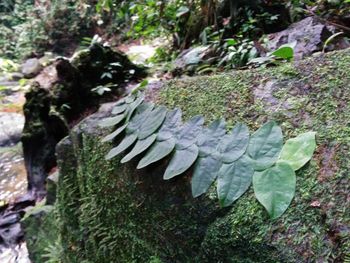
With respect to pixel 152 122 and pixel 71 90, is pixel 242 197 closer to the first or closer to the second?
pixel 152 122

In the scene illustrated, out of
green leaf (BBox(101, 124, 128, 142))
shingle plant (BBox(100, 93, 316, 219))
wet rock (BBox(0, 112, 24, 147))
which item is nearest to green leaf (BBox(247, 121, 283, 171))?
shingle plant (BBox(100, 93, 316, 219))

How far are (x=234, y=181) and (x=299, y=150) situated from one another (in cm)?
18

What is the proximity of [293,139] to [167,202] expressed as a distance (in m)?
0.47

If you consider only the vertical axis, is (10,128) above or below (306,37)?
below

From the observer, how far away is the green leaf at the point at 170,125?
122 centimetres

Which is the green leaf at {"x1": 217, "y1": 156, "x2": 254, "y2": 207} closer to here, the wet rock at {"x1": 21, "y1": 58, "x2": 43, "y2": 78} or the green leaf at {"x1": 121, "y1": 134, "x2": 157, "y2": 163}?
the green leaf at {"x1": 121, "y1": 134, "x2": 157, "y2": 163}

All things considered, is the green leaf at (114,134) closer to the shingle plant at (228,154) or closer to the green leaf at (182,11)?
the shingle plant at (228,154)

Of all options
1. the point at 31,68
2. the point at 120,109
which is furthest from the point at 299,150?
the point at 31,68

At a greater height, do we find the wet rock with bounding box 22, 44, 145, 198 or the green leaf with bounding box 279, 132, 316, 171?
the green leaf with bounding box 279, 132, 316, 171

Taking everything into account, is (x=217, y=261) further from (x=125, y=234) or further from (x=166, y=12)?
(x=166, y=12)

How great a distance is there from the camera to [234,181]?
945 millimetres

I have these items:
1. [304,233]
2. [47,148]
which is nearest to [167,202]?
[304,233]

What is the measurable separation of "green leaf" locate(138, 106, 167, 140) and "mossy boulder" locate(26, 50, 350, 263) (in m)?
0.07

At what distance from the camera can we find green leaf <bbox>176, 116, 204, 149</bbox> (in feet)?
3.72
